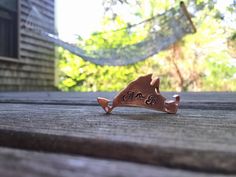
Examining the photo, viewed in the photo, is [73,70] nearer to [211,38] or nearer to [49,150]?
[211,38]

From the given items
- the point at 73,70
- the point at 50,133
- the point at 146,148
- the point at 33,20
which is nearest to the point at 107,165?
the point at 146,148

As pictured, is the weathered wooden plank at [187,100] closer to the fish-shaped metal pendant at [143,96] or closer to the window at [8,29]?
the fish-shaped metal pendant at [143,96]

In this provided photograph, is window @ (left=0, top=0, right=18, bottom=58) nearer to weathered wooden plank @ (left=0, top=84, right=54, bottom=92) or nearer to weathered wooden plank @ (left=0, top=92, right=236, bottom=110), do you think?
weathered wooden plank @ (left=0, top=84, right=54, bottom=92)

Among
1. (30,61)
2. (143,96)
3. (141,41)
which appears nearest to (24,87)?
(30,61)

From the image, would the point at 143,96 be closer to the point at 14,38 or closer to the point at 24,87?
the point at 14,38

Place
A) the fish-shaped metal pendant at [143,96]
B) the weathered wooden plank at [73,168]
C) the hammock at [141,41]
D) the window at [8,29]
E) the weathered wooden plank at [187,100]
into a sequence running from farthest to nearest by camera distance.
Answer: the window at [8,29] < the hammock at [141,41] < the weathered wooden plank at [187,100] < the fish-shaped metal pendant at [143,96] < the weathered wooden plank at [73,168]

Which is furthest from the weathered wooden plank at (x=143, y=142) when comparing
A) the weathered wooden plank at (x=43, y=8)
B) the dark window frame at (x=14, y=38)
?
the weathered wooden plank at (x=43, y=8)
